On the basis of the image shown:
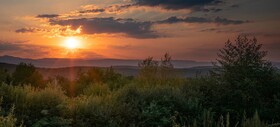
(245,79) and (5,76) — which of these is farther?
(5,76)

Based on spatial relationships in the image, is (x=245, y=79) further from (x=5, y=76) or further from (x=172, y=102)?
Result: (x=5, y=76)

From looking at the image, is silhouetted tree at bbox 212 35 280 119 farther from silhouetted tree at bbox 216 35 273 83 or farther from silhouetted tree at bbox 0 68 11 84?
silhouetted tree at bbox 0 68 11 84

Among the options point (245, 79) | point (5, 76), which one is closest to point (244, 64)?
point (245, 79)

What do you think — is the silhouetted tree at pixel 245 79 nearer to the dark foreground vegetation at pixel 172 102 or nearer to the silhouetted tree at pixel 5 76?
the dark foreground vegetation at pixel 172 102

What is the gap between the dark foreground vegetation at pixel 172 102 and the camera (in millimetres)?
14547

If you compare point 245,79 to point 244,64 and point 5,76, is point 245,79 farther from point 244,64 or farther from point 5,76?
point 5,76

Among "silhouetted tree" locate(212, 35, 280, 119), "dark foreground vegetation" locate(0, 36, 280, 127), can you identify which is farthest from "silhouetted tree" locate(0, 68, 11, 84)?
"silhouetted tree" locate(212, 35, 280, 119)

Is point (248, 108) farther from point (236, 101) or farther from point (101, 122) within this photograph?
point (101, 122)

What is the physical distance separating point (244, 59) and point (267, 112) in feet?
8.97

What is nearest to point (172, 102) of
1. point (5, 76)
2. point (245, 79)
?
point (245, 79)

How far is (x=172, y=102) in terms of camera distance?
54.6 ft

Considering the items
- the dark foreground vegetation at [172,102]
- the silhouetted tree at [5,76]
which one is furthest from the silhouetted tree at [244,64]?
the silhouetted tree at [5,76]

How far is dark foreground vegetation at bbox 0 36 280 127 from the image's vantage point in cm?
1455

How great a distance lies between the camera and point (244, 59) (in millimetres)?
19172
